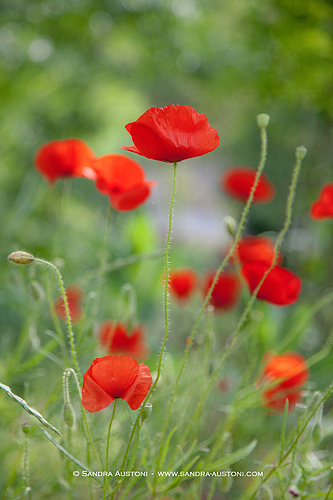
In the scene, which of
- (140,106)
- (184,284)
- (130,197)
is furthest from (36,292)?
(140,106)

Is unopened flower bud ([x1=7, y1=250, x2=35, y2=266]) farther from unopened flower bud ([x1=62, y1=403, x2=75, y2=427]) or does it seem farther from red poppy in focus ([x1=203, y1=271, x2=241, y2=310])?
red poppy in focus ([x1=203, y1=271, x2=241, y2=310])

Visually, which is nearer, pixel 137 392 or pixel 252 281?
pixel 137 392

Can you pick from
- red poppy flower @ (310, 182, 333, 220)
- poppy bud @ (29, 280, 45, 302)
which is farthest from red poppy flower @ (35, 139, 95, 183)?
red poppy flower @ (310, 182, 333, 220)

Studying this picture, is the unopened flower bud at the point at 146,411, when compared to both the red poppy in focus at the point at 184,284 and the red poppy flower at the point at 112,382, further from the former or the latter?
the red poppy in focus at the point at 184,284

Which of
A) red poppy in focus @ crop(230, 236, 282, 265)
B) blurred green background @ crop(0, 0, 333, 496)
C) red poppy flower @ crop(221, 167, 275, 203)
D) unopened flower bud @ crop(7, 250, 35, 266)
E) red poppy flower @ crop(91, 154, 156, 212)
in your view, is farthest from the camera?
blurred green background @ crop(0, 0, 333, 496)

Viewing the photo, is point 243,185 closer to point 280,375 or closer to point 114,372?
point 280,375

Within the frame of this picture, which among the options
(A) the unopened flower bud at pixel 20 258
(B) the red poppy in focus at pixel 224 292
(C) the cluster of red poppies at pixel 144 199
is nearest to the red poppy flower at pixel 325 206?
(C) the cluster of red poppies at pixel 144 199

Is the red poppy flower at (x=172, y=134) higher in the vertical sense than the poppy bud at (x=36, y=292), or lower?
higher
